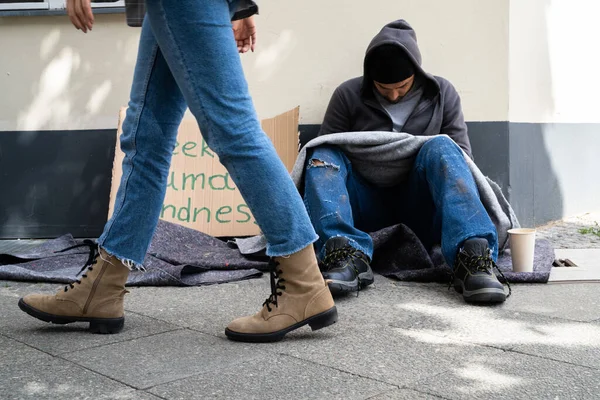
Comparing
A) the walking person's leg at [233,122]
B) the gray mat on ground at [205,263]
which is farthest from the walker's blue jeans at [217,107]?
the gray mat on ground at [205,263]

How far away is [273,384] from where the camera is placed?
1.97 m

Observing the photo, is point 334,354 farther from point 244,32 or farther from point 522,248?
point 522,248

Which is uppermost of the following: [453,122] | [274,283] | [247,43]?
[247,43]

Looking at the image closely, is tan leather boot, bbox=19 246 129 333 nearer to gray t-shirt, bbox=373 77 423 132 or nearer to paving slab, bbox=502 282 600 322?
paving slab, bbox=502 282 600 322

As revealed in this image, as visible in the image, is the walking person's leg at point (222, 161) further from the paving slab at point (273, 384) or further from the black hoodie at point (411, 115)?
the black hoodie at point (411, 115)

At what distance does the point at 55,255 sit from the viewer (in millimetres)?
4051

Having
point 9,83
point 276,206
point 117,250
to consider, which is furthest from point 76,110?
point 276,206

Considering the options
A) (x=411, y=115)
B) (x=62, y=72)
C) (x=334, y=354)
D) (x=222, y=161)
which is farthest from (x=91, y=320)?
(x=62, y=72)

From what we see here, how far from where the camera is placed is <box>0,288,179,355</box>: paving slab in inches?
93.8

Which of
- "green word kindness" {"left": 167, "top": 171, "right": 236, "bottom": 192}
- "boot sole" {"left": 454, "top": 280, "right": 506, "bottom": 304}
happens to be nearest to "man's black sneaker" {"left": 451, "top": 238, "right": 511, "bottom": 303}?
"boot sole" {"left": 454, "top": 280, "right": 506, "bottom": 304}

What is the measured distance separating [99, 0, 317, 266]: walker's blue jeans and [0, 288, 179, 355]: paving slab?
0.26m

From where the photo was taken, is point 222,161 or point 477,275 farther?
point 477,275

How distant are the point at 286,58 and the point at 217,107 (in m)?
2.58

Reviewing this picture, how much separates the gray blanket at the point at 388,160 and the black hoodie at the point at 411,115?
27cm
